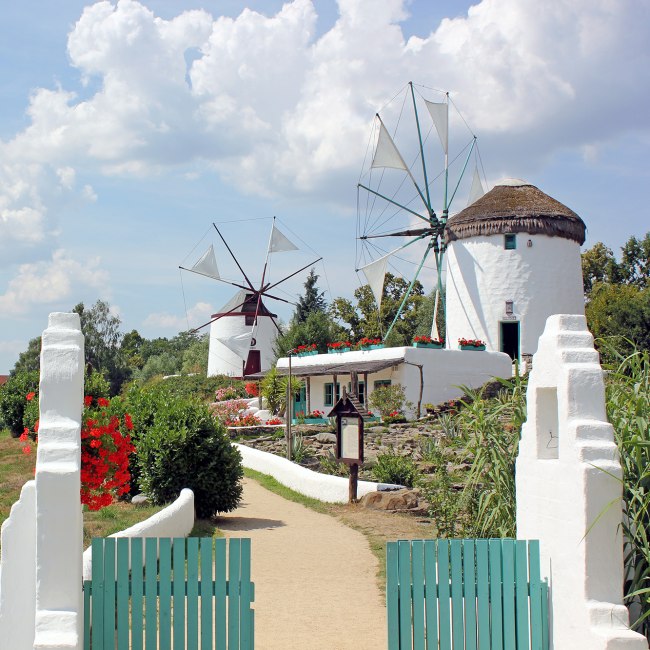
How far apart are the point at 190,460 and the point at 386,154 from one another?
23644 millimetres

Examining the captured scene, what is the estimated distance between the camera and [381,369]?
2650 centimetres

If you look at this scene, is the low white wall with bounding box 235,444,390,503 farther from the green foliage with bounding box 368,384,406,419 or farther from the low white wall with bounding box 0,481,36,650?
the low white wall with bounding box 0,481,36,650

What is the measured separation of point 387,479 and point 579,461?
1127 cm

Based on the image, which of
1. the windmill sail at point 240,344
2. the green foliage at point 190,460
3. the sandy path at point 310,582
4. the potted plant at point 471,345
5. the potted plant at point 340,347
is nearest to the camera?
the sandy path at point 310,582

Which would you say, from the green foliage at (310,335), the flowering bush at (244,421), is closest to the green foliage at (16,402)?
the flowering bush at (244,421)

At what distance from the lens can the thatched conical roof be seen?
A: 30938 mm

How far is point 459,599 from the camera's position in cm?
550

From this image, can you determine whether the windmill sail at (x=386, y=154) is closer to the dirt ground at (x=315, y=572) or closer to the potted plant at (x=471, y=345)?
the potted plant at (x=471, y=345)

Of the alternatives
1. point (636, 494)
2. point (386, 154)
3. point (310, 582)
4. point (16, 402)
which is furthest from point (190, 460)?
point (386, 154)

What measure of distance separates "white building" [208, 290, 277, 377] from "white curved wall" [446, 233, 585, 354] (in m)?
17.2

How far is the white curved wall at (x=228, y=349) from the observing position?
4750cm

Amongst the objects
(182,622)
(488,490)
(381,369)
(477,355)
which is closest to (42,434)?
(182,622)

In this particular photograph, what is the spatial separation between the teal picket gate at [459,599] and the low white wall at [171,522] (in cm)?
481

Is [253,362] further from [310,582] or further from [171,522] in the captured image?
[310,582]
